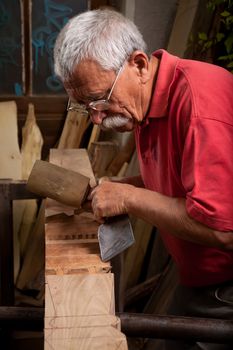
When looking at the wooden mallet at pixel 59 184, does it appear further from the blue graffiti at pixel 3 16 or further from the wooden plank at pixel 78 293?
the blue graffiti at pixel 3 16

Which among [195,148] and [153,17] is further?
[153,17]

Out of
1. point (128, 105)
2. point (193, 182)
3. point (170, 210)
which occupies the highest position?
point (128, 105)

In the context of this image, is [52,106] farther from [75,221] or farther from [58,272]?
[58,272]

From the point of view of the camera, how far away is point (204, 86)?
178 centimetres

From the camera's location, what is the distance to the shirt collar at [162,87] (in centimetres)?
190

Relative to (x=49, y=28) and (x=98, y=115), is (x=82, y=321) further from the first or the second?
(x=49, y=28)

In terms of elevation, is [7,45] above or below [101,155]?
above

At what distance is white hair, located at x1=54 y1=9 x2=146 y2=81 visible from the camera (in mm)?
1764

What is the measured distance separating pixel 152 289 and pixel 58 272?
2474 millimetres

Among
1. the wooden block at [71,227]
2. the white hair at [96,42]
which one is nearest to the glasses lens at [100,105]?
the white hair at [96,42]

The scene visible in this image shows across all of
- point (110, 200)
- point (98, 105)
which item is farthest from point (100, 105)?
point (110, 200)

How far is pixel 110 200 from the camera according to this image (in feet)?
6.35

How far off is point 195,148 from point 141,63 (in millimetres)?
441

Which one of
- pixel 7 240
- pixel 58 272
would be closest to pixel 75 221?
pixel 58 272
